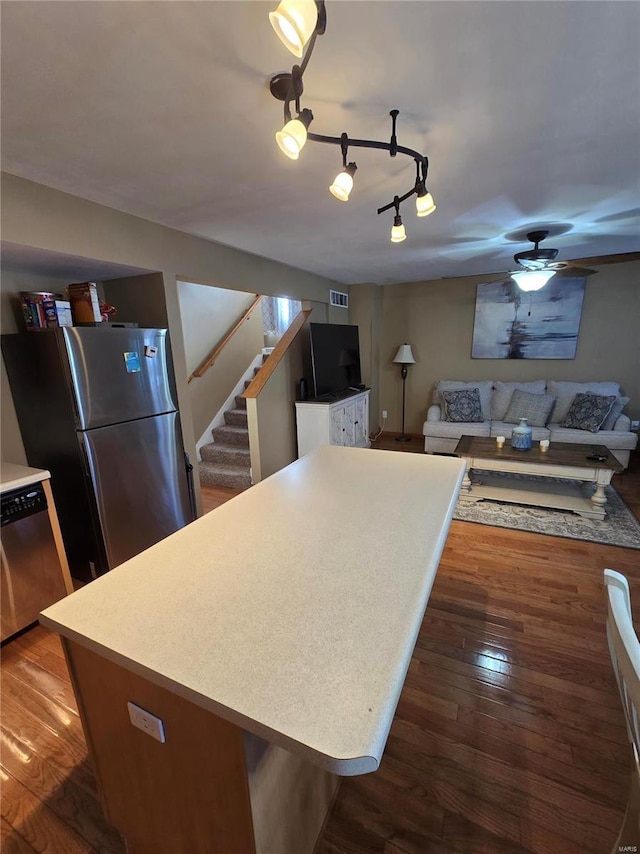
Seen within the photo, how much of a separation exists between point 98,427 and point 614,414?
16.5 ft

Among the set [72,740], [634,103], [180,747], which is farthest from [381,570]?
[634,103]

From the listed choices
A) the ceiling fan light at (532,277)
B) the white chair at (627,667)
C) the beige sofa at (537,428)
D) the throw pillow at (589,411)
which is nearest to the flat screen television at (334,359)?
the beige sofa at (537,428)

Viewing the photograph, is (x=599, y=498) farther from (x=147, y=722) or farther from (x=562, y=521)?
(x=147, y=722)

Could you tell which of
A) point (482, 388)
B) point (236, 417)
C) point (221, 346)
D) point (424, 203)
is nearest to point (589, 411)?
point (482, 388)

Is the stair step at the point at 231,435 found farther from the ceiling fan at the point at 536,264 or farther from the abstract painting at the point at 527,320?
the abstract painting at the point at 527,320

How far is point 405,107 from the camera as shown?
4.03ft

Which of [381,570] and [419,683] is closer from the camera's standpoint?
[381,570]

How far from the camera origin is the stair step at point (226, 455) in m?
3.96

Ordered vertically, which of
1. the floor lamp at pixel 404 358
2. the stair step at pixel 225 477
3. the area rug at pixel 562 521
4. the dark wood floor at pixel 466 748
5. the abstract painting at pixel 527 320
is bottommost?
the dark wood floor at pixel 466 748

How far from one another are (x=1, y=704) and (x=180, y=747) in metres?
1.45

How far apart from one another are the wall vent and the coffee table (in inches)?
97.2

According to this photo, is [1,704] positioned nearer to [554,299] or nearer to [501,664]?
[501,664]

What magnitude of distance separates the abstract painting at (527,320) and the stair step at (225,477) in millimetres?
3627

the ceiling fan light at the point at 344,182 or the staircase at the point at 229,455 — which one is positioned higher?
the ceiling fan light at the point at 344,182
